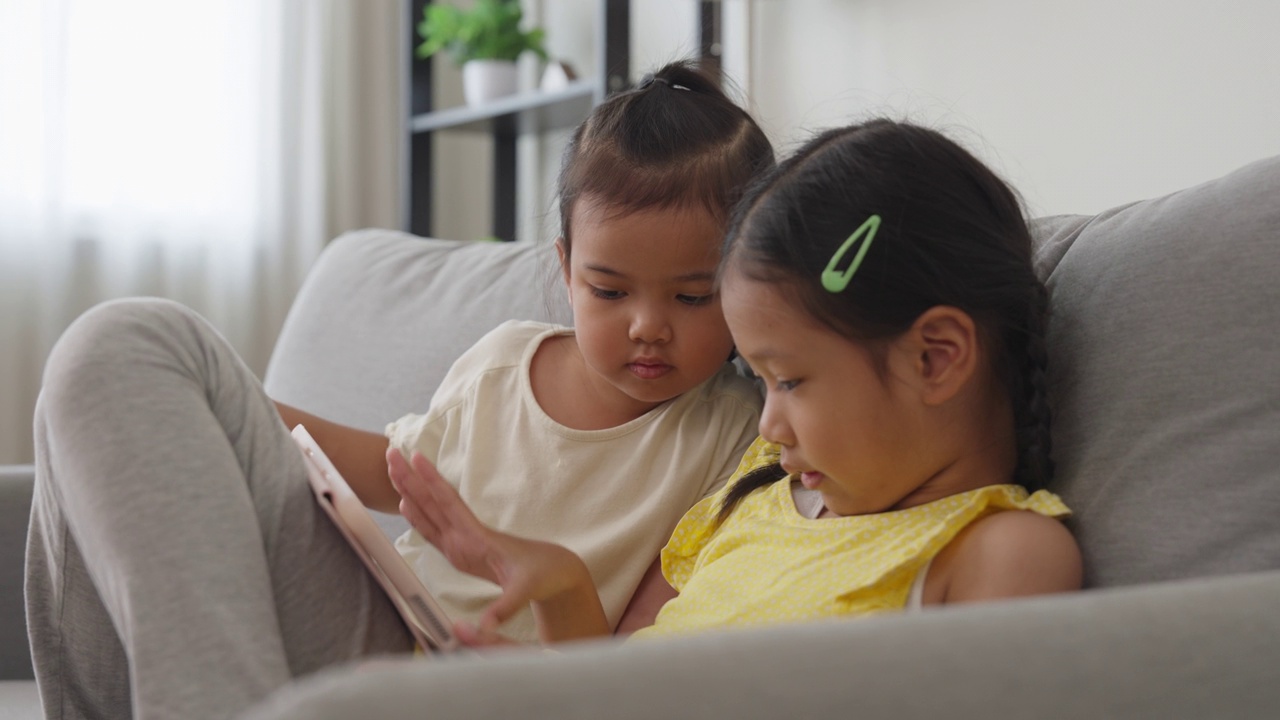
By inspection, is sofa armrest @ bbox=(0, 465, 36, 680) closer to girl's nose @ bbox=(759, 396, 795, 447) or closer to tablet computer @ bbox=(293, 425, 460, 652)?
tablet computer @ bbox=(293, 425, 460, 652)

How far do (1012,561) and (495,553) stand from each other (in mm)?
381

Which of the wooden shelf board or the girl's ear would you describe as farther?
the wooden shelf board

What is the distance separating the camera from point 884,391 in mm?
871

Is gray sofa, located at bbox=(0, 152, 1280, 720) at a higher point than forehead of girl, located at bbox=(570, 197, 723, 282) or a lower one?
lower

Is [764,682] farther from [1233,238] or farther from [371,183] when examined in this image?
[371,183]

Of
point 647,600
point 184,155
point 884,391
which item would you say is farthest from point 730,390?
point 184,155

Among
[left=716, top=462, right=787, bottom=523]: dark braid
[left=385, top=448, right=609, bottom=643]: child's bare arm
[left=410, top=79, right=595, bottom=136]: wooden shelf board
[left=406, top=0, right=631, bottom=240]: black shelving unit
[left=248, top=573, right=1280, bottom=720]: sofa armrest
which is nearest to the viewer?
[left=248, top=573, right=1280, bottom=720]: sofa armrest

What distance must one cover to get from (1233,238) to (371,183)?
261 cm

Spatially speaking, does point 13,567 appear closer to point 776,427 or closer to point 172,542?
point 172,542

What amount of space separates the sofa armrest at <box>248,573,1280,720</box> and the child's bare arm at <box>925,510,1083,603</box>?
0.68 feet

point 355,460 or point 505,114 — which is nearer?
point 355,460

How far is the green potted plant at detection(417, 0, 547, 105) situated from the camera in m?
2.78

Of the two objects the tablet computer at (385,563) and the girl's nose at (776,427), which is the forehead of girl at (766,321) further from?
the tablet computer at (385,563)

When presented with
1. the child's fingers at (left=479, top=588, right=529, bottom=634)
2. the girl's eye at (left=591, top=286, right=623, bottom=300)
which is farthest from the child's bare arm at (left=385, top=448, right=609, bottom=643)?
the girl's eye at (left=591, top=286, right=623, bottom=300)
